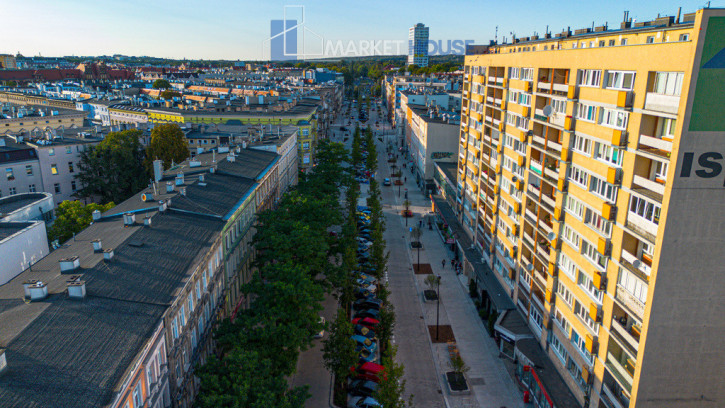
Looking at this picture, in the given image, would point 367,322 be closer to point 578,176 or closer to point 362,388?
point 362,388

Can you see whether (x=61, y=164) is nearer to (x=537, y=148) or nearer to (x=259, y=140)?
(x=259, y=140)

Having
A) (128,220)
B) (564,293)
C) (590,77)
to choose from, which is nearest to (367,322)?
(564,293)

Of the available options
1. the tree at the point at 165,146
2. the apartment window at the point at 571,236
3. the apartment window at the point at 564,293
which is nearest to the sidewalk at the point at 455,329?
the apartment window at the point at 564,293

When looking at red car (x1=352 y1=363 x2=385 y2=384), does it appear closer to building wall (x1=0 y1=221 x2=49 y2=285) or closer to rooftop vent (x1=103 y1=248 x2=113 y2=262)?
rooftop vent (x1=103 y1=248 x2=113 y2=262)

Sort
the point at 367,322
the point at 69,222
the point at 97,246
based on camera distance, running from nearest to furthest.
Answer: the point at 97,246 < the point at 367,322 < the point at 69,222

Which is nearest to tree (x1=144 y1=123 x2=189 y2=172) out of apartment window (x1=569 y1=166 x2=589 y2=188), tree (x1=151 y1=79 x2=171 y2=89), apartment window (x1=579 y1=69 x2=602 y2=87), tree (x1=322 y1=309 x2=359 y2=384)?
tree (x1=322 y1=309 x2=359 y2=384)

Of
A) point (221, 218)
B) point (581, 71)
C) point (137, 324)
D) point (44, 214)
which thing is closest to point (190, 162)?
Result: point (44, 214)
